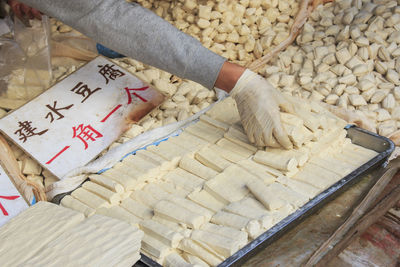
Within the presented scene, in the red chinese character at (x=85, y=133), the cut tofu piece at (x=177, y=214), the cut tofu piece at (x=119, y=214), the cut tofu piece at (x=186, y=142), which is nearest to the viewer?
the cut tofu piece at (x=177, y=214)

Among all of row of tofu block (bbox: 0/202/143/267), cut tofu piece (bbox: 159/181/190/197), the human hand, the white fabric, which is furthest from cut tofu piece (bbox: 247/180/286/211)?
the human hand

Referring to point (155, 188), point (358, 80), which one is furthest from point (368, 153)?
point (155, 188)

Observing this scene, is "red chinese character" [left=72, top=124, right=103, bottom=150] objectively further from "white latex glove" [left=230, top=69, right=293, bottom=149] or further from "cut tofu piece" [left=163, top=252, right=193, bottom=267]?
"cut tofu piece" [left=163, top=252, right=193, bottom=267]

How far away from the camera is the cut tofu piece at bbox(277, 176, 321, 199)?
2.20m

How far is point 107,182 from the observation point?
2.35 metres

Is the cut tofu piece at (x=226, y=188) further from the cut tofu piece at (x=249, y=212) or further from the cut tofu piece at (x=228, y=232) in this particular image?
the cut tofu piece at (x=228, y=232)

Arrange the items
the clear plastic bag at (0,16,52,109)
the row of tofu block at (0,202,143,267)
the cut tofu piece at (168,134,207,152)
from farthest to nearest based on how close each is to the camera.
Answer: the clear plastic bag at (0,16,52,109) → the cut tofu piece at (168,134,207,152) → the row of tofu block at (0,202,143,267)

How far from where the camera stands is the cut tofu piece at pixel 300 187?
7.21 ft

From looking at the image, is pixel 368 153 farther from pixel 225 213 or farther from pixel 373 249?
pixel 225 213

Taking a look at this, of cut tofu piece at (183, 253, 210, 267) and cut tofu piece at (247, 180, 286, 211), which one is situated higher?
cut tofu piece at (247, 180, 286, 211)

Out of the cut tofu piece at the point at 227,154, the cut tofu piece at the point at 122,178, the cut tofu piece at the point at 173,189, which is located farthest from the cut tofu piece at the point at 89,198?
the cut tofu piece at the point at 227,154

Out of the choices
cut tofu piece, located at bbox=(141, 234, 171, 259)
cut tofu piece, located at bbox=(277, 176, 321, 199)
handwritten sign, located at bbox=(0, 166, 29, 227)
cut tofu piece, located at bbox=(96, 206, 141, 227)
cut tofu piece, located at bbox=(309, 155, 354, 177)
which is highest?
cut tofu piece, located at bbox=(309, 155, 354, 177)

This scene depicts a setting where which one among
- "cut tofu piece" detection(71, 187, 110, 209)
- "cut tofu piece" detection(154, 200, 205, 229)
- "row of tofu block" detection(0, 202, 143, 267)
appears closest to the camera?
"row of tofu block" detection(0, 202, 143, 267)

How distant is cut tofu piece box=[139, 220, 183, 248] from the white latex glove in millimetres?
767
